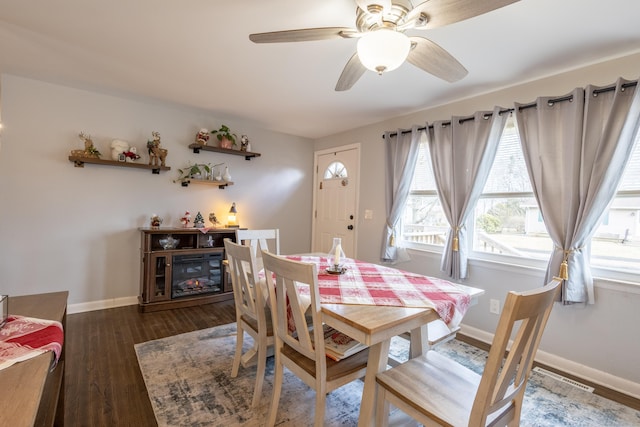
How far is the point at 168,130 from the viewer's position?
3.62 meters

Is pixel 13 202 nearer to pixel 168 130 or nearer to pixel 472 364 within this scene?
pixel 168 130

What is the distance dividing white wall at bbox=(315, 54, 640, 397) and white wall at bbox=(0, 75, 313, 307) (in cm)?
304

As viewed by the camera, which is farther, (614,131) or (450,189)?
(450,189)

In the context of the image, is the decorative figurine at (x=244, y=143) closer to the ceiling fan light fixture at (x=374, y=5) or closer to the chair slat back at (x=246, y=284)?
the chair slat back at (x=246, y=284)

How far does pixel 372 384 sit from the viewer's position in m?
1.35

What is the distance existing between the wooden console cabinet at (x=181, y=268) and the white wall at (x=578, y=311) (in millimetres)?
2487

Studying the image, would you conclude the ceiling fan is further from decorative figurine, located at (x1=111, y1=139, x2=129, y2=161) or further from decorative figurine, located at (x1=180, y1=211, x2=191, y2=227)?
decorative figurine, located at (x1=180, y1=211, x2=191, y2=227)

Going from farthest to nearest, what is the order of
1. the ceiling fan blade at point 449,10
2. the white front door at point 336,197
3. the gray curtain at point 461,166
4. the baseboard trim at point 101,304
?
the white front door at point 336,197 < the baseboard trim at point 101,304 < the gray curtain at point 461,166 < the ceiling fan blade at point 449,10

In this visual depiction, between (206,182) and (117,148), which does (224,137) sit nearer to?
(206,182)

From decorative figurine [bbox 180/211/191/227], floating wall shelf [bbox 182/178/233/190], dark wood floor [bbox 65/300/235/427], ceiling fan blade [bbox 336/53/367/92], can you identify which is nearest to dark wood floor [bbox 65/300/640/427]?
dark wood floor [bbox 65/300/235/427]

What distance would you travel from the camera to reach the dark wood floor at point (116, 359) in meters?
1.69

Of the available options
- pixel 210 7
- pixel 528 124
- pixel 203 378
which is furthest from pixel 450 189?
pixel 203 378

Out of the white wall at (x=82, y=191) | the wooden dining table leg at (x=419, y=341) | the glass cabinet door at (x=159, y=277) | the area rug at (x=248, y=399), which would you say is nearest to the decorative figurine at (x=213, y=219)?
the white wall at (x=82, y=191)

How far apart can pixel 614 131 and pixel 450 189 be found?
123 centimetres
